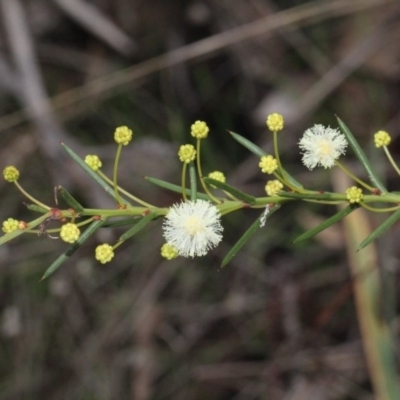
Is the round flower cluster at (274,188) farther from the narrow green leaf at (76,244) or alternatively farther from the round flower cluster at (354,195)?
the narrow green leaf at (76,244)

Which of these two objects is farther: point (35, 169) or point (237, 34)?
point (35, 169)

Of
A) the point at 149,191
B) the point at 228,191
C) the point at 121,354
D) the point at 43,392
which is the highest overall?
the point at 149,191

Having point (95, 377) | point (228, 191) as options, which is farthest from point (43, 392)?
point (228, 191)

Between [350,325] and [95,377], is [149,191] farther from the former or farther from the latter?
[350,325]

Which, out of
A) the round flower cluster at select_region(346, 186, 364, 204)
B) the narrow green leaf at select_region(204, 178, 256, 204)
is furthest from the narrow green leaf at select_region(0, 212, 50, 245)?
the round flower cluster at select_region(346, 186, 364, 204)

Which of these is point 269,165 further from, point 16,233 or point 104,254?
point 16,233

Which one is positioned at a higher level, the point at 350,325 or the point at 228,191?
the point at 350,325

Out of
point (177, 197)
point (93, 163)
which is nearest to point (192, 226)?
point (93, 163)
